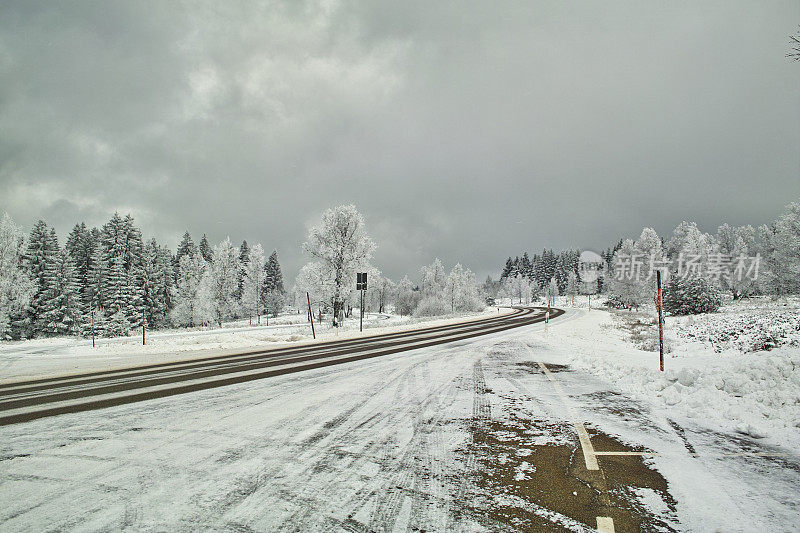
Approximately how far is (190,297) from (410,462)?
49562mm

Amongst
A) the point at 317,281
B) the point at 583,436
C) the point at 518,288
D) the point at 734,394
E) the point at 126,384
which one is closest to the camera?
the point at 583,436

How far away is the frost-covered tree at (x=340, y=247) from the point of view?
1248 inches

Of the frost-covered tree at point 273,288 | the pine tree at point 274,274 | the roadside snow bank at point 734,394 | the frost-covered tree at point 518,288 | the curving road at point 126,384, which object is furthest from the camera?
the frost-covered tree at point 518,288

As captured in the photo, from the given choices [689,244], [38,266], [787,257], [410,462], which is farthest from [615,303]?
[38,266]

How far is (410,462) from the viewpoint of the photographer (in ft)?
11.1

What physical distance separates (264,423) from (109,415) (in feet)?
7.87

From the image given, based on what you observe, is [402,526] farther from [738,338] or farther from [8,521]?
[738,338]

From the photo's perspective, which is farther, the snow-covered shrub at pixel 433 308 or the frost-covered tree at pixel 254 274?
the snow-covered shrub at pixel 433 308

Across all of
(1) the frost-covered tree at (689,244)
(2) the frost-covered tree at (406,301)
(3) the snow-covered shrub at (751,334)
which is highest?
(1) the frost-covered tree at (689,244)

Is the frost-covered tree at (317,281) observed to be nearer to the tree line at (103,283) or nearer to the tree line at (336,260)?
the tree line at (336,260)

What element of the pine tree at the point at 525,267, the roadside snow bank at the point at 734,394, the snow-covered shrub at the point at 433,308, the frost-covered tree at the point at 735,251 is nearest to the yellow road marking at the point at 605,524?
the roadside snow bank at the point at 734,394

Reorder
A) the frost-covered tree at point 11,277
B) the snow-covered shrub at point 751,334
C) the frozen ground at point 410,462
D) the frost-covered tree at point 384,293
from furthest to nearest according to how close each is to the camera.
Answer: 1. the frost-covered tree at point 384,293
2. the frost-covered tree at point 11,277
3. the snow-covered shrub at point 751,334
4. the frozen ground at point 410,462

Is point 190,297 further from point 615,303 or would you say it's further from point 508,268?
point 508,268

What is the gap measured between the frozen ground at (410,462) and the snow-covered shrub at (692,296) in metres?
36.9
